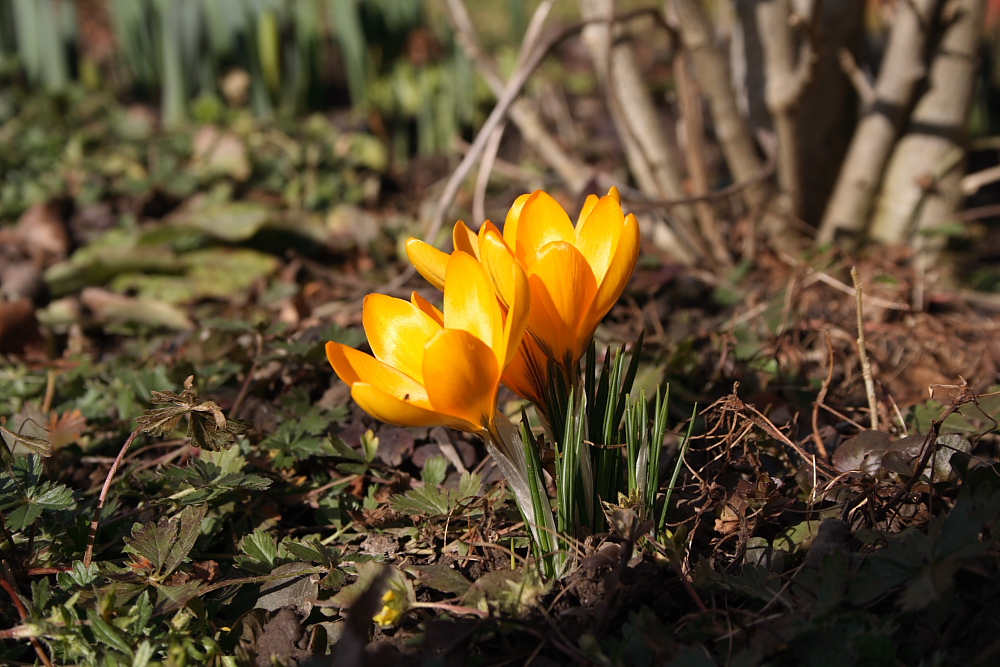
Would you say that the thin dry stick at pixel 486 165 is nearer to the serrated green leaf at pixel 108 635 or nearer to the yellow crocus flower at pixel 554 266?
the yellow crocus flower at pixel 554 266

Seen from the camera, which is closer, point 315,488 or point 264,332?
point 315,488

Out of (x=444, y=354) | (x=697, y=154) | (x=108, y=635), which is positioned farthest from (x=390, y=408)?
(x=697, y=154)

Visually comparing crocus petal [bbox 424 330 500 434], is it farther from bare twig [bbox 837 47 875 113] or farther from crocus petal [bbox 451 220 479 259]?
bare twig [bbox 837 47 875 113]

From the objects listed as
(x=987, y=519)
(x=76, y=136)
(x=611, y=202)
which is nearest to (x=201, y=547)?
(x=611, y=202)

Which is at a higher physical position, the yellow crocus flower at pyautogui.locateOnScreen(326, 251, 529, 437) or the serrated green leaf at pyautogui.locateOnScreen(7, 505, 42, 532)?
the yellow crocus flower at pyautogui.locateOnScreen(326, 251, 529, 437)

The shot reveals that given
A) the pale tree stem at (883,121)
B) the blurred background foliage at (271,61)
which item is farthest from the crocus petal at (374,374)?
the blurred background foliage at (271,61)

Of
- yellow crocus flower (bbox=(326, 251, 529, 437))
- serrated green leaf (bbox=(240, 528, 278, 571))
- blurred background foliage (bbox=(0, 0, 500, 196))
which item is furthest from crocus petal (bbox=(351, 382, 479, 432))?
blurred background foliage (bbox=(0, 0, 500, 196))

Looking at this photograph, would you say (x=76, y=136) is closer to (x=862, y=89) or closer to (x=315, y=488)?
(x=315, y=488)
